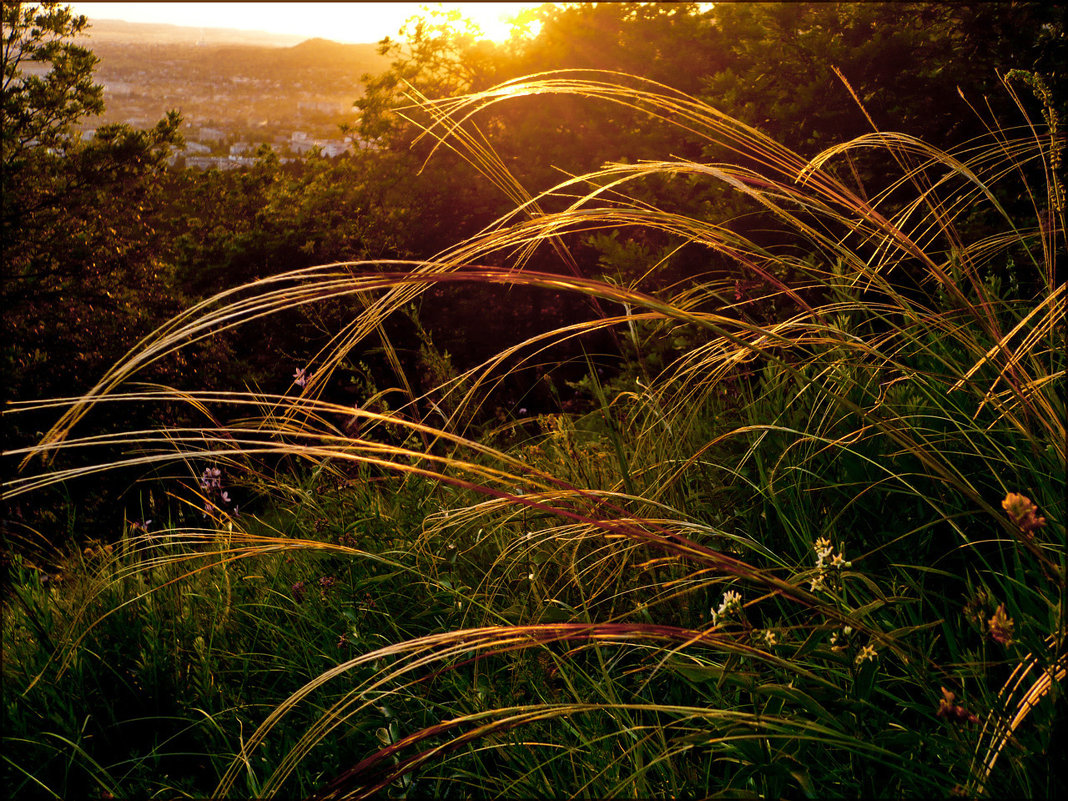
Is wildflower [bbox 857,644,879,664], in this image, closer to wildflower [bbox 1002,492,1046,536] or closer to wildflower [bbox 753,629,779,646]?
wildflower [bbox 753,629,779,646]

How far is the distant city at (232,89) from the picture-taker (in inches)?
368

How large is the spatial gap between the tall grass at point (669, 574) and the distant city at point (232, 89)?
7.01 m

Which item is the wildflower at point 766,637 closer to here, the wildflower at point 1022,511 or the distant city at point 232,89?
the wildflower at point 1022,511

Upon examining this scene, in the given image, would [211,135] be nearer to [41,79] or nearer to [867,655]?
[41,79]

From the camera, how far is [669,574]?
1458 mm

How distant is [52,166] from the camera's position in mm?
7480

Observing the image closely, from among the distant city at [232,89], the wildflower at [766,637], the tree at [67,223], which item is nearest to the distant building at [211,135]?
the distant city at [232,89]

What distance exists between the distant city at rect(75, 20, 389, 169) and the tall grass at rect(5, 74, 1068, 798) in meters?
7.01

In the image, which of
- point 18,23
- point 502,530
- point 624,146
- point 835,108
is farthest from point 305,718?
point 18,23

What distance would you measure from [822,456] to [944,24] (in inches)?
143

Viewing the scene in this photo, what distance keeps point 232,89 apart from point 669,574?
2099 centimetres

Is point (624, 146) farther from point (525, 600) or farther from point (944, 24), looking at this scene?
point (525, 600)

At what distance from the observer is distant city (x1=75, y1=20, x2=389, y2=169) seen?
30.7 ft

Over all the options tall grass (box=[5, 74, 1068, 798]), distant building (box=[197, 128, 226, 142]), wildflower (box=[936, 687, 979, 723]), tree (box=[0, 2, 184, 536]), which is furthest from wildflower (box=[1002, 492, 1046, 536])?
distant building (box=[197, 128, 226, 142])
